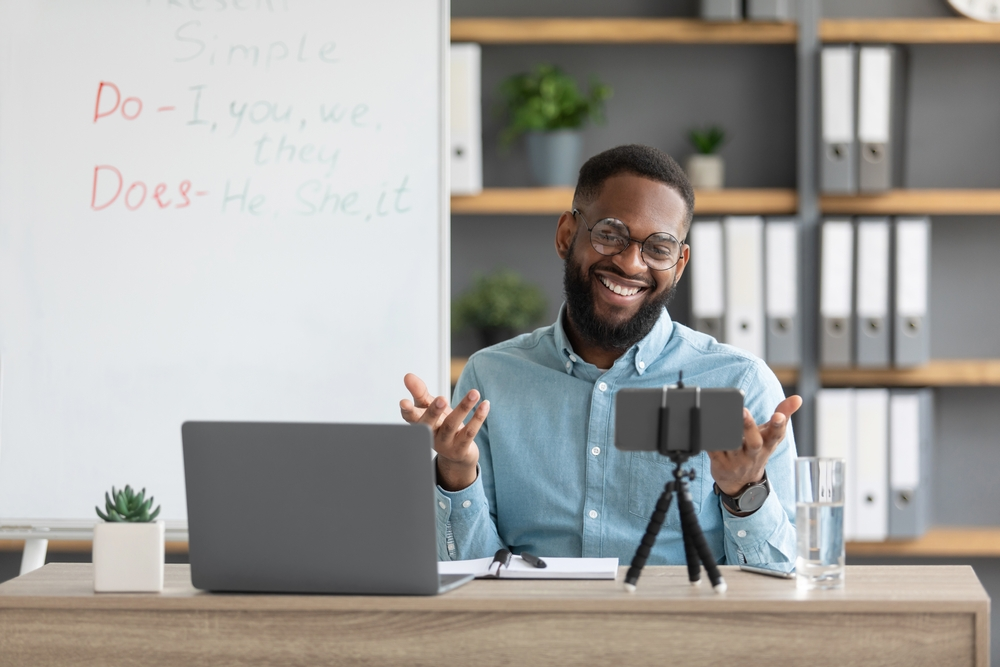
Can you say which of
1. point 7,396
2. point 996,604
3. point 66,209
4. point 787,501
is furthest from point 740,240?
point 7,396

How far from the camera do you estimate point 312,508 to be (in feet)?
3.01

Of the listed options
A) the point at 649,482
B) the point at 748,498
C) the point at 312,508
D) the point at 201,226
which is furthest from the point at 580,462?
the point at 201,226

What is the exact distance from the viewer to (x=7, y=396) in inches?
65.5

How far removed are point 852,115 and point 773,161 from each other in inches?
12.5

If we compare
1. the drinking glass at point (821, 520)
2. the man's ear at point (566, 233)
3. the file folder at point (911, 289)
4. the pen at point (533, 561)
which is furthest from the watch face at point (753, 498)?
the file folder at point (911, 289)

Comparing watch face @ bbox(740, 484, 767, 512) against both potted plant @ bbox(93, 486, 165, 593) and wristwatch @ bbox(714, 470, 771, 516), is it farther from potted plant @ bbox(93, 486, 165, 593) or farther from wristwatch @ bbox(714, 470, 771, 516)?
potted plant @ bbox(93, 486, 165, 593)

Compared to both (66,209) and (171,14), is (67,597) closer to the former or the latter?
(66,209)

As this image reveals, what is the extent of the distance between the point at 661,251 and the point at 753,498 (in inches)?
15.7

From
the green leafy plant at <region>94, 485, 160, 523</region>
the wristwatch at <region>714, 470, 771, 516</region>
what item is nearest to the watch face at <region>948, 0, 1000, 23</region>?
the wristwatch at <region>714, 470, 771, 516</region>

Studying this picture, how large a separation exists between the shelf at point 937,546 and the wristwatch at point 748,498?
3.79 ft

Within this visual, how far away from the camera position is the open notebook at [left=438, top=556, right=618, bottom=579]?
101 cm

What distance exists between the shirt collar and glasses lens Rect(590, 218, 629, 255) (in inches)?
5.2

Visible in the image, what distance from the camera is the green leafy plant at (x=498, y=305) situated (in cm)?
227

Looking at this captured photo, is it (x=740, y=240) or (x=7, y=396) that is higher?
(x=740, y=240)
